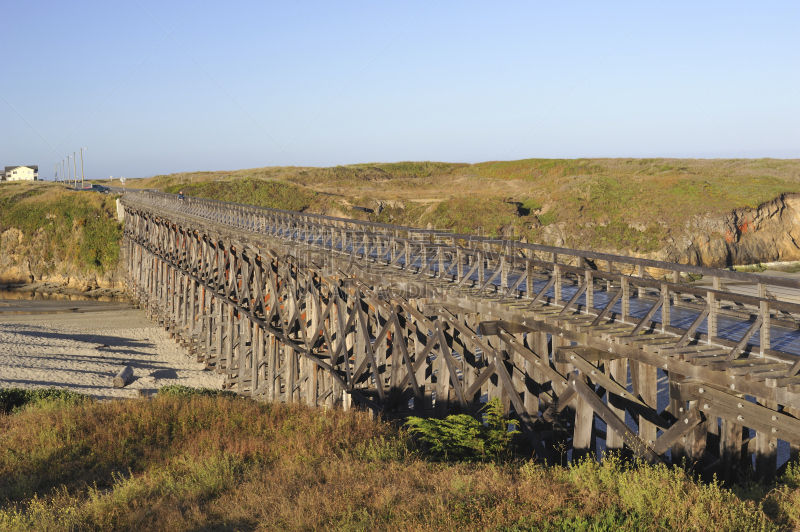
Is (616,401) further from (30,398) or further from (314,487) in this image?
(30,398)

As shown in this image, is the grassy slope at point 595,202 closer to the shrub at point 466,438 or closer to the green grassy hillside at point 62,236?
the green grassy hillside at point 62,236

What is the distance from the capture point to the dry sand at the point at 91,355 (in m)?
21.9

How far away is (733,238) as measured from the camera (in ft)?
124

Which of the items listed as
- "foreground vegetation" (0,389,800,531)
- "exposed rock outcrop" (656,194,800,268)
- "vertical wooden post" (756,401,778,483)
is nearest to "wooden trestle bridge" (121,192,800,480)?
"vertical wooden post" (756,401,778,483)

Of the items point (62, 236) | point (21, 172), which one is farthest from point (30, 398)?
point (21, 172)

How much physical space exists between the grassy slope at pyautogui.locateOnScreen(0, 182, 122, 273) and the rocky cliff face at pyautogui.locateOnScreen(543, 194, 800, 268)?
38925 mm

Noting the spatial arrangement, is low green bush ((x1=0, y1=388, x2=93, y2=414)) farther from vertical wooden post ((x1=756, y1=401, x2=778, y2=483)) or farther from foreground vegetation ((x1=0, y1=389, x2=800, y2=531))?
vertical wooden post ((x1=756, y1=401, x2=778, y2=483))

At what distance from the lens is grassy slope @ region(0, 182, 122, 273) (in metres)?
A: 53.3

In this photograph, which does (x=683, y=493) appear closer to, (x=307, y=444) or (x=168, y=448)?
(x=307, y=444)

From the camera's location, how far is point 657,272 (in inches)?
1407

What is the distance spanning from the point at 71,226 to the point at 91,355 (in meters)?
34.0

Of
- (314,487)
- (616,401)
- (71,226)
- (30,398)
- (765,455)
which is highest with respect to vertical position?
(71,226)

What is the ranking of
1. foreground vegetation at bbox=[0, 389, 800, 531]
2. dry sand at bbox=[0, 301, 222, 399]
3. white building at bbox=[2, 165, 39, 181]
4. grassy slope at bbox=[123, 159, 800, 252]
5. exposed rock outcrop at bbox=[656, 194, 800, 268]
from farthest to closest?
white building at bbox=[2, 165, 39, 181] < grassy slope at bbox=[123, 159, 800, 252] < exposed rock outcrop at bbox=[656, 194, 800, 268] < dry sand at bbox=[0, 301, 222, 399] < foreground vegetation at bbox=[0, 389, 800, 531]

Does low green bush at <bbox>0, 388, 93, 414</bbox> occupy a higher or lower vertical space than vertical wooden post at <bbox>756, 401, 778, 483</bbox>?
lower
